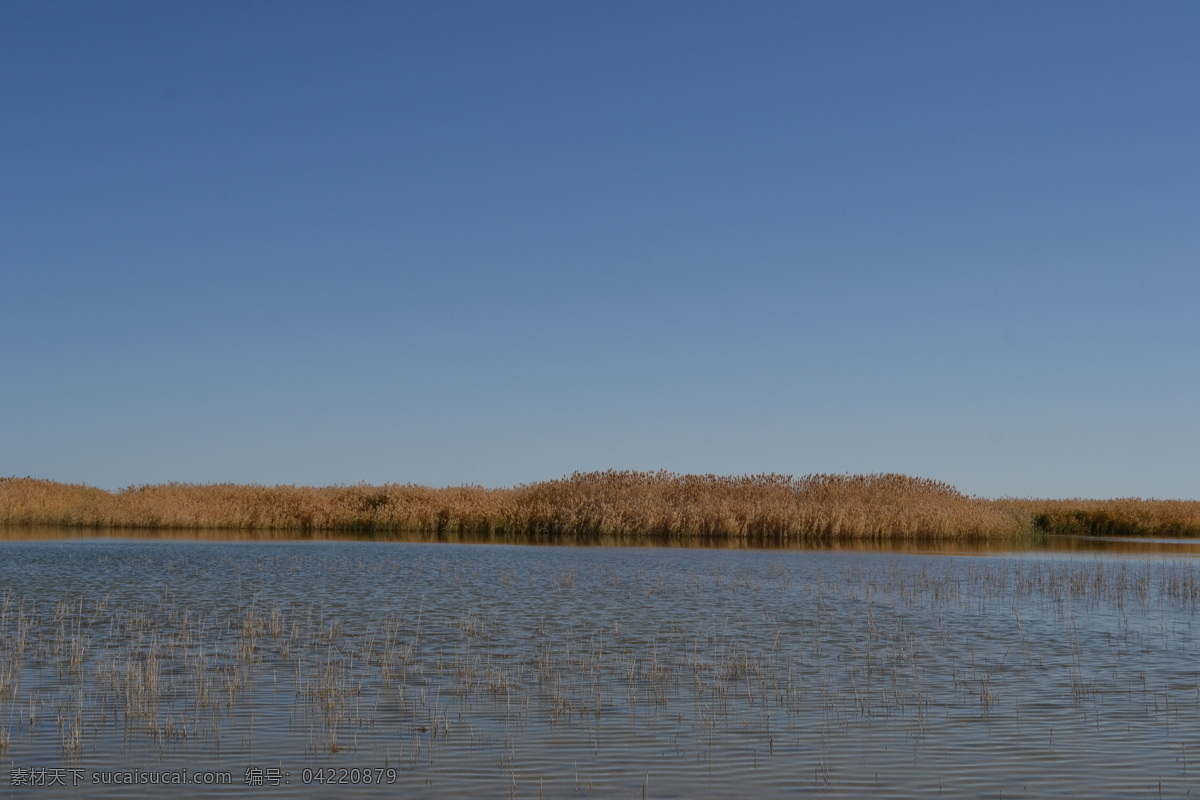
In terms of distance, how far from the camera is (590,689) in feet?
35.8

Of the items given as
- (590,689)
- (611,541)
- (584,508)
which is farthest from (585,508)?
(590,689)

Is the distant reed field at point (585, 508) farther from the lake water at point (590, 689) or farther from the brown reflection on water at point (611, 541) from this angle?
the lake water at point (590, 689)

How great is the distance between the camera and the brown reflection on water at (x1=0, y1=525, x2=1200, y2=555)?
34781 millimetres

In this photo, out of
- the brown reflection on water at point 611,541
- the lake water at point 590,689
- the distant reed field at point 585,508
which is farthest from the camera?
the distant reed field at point 585,508

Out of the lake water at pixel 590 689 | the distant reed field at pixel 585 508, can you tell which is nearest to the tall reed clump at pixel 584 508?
the distant reed field at pixel 585 508

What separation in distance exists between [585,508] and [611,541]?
4.22 metres

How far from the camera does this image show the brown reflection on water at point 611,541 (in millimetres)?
34781

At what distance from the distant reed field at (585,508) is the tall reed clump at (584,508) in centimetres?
5

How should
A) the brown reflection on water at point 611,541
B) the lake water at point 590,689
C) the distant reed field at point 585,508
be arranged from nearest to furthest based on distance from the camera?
1. the lake water at point 590,689
2. the brown reflection on water at point 611,541
3. the distant reed field at point 585,508

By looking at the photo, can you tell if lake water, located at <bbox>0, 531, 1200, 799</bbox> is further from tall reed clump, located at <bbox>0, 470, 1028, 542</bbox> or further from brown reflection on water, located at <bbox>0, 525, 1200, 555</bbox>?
tall reed clump, located at <bbox>0, 470, 1028, 542</bbox>

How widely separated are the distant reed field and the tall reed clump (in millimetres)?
49

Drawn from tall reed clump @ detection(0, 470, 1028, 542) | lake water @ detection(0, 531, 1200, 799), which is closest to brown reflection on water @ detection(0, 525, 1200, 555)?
tall reed clump @ detection(0, 470, 1028, 542)

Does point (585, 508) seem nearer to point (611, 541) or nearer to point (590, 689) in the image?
point (611, 541)

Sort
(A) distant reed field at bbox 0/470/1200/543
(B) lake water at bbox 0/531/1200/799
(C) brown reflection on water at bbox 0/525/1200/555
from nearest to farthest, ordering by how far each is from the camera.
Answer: (B) lake water at bbox 0/531/1200/799 < (C) brown reflection on water at bbox 0/525/1200/555 < (A) distant reed field at bbox 0/470/1200/543
